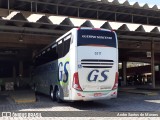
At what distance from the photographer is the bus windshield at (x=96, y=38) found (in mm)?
14195

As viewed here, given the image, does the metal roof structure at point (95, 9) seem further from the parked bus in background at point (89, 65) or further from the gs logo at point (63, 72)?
the parked bus in background at point (89, 65)

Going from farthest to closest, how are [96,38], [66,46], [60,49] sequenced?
[60,49] < [66,46] < [96,38]

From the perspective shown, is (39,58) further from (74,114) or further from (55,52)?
(74,114)

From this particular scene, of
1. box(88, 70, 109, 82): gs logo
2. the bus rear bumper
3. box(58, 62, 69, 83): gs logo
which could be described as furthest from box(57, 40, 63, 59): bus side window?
the bus rear bumper

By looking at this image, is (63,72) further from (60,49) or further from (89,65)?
(89,65)

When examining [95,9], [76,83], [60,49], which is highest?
[95,9]

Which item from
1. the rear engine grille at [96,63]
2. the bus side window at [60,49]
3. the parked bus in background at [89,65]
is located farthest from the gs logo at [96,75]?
the bus side window at [60,49]

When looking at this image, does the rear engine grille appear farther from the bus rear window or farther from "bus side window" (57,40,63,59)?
"bus side window" (57,40,63,59)

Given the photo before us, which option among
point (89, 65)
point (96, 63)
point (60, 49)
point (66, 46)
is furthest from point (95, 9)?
point (89, 65)

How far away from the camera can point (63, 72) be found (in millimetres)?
15430

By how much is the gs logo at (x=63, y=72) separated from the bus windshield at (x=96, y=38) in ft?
4.86

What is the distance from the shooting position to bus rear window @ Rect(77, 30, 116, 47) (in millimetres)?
14195

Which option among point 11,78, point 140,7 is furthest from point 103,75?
point 11,78

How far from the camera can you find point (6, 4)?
26922 mm
